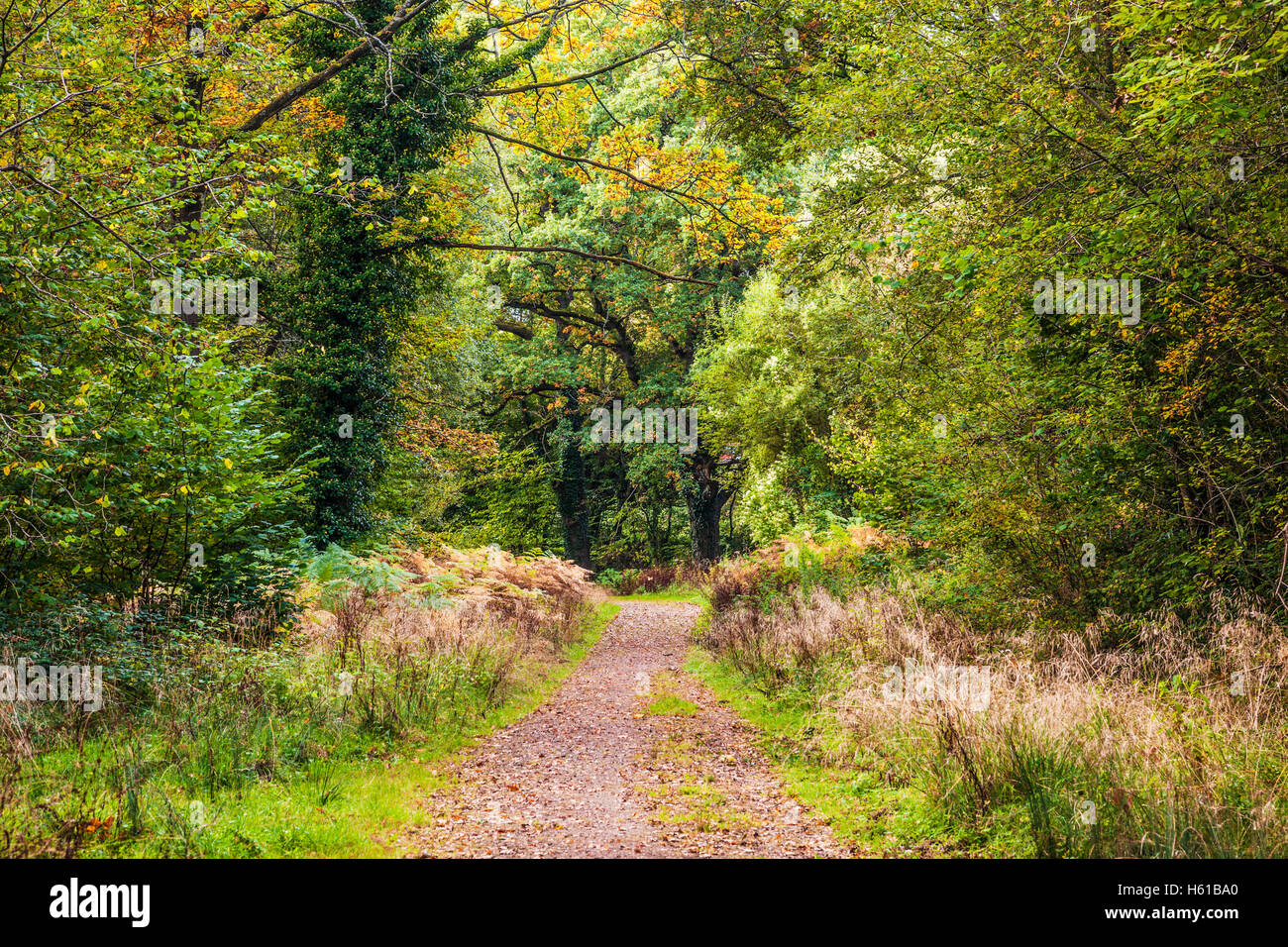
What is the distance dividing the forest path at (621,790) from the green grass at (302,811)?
0.28m

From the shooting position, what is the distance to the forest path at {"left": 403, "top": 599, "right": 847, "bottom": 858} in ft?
17.3

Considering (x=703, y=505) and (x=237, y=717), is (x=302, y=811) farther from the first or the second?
(x=703, y=505)

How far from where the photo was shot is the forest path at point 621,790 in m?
5.28

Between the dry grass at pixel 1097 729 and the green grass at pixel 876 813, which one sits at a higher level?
the dry grass at pixel 1097 729

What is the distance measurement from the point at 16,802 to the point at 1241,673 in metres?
7.92

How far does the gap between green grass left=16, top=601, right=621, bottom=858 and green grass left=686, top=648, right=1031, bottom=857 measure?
3044 millimetres

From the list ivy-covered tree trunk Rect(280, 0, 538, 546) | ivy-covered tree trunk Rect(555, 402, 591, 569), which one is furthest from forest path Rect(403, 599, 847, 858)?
ivy-covered tree trunk Rect(555, 402, 591, 569)

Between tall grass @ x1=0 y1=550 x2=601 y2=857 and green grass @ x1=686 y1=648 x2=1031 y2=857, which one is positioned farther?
green grass @ x1=686 y1=648 x2=1031 y2=857

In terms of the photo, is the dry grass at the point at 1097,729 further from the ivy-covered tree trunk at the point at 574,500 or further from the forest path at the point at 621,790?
the ivy-covered tree trunk at the point at 574,500

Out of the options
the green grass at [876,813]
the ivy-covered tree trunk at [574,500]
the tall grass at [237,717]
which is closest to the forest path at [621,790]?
the green grass at [876,813]

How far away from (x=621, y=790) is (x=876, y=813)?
2137mm

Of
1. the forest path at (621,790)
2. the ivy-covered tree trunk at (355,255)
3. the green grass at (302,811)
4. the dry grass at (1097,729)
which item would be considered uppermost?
the ivy-covered tree trunk at (355,255)

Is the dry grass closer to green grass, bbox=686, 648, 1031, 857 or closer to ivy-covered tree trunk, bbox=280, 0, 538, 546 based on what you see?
green grass, bbox=686, 648, 1031, 857
